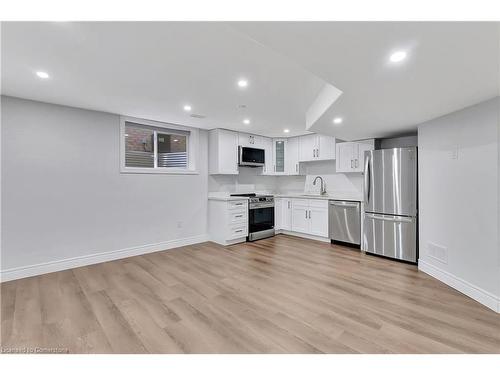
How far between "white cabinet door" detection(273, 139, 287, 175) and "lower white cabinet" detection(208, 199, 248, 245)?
1593mm

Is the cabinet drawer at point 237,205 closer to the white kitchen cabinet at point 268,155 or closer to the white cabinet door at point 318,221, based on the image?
the white kitchen cabinet at point 268,155

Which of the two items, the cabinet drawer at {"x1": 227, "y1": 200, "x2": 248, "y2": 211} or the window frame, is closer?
the window frame

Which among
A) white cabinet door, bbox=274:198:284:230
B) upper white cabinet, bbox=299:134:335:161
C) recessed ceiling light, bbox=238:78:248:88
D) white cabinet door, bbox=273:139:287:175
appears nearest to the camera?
recessed ceiling light, bbox=238:78:248:88

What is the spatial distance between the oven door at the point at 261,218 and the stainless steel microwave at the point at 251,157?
3.28ft

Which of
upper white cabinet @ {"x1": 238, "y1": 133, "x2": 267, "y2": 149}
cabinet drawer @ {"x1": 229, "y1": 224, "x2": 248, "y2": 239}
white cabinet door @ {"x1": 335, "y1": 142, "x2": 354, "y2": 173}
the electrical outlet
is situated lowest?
cabinet drawer @ {"x1": 229, "y1": 224, "x2": 248, "y2": 239}

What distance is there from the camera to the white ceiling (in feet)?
4.82

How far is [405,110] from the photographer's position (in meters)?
2.93

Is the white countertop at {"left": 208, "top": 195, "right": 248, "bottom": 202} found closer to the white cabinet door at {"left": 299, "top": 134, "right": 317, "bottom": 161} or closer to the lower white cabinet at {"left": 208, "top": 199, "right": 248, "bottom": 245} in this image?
the lower white cabinet at {"left": 208, "top": 199, "right": 248, "bottom": 245}

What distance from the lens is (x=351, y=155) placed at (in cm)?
498

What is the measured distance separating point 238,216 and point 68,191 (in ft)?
9.37

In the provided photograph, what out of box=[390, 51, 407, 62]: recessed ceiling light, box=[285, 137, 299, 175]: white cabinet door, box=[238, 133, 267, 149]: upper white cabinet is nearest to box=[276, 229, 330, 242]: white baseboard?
box=[285, 137, 299, 175]: white cabinet door

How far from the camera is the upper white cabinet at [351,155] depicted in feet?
15.9
